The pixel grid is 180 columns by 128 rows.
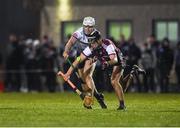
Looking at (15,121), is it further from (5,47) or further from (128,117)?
(5,47)

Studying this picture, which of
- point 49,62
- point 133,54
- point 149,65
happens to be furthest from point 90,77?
point 49,62

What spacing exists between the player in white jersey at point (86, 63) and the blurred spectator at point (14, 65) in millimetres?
14057

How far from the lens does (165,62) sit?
36.2 metres

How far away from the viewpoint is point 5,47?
1796 inches

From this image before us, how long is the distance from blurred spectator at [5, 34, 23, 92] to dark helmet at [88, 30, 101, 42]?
1532cm

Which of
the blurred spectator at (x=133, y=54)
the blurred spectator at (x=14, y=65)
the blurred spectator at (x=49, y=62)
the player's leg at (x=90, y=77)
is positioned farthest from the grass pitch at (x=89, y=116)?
the blurred spectator at (x=14, y=65)

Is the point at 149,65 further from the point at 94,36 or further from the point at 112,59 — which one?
the point at 112,59

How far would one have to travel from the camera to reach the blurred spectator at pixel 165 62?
118ft

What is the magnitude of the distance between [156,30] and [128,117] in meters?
21.3

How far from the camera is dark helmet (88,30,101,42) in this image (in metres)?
22.5

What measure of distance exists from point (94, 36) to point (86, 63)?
101 centimetres

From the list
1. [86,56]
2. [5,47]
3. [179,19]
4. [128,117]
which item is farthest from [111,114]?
[5,47]

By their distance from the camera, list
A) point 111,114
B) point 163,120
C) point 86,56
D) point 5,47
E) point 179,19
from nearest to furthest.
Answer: point 163,120
point 111,114
point 86,56
point 179,19
point 5,47

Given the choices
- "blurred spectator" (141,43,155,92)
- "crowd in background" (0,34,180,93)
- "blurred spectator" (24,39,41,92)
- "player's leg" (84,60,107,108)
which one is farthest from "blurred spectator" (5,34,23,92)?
"player's leg" (84,60,107,108)
